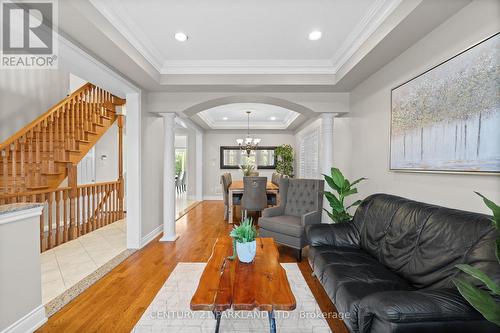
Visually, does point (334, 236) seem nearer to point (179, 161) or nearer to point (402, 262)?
point (402, 262)

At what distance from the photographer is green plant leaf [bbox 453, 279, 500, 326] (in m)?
1.02

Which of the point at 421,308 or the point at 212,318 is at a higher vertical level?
the point at 421,308

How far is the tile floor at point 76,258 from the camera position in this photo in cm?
253

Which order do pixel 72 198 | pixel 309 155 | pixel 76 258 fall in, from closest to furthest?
pixel 76 258 < pixel 72 198 < pixel 309 155

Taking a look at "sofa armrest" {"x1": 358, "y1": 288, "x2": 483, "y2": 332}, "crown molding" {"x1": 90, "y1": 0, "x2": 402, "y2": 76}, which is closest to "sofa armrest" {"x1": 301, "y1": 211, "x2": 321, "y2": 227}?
"sofa armrest" {"x1": 358, "y1": 288, "x2": 483, "y2": 332}

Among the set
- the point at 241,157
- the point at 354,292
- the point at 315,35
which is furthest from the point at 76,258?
the point at 241,157

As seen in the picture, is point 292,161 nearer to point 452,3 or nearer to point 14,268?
point 452,3

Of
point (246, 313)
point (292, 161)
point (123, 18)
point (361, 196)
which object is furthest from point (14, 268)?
point (292, 161)

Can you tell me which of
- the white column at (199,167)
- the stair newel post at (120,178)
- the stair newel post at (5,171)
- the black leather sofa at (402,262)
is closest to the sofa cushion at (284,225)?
the black leather sofa at (402,262)

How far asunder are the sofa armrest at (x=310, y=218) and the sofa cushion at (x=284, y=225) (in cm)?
9

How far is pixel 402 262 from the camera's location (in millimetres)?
1883

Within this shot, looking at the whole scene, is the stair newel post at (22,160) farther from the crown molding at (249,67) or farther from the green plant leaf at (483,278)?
the green plant leaf at (483,278)

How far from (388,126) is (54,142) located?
5289 millimetres

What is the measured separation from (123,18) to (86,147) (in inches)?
126
